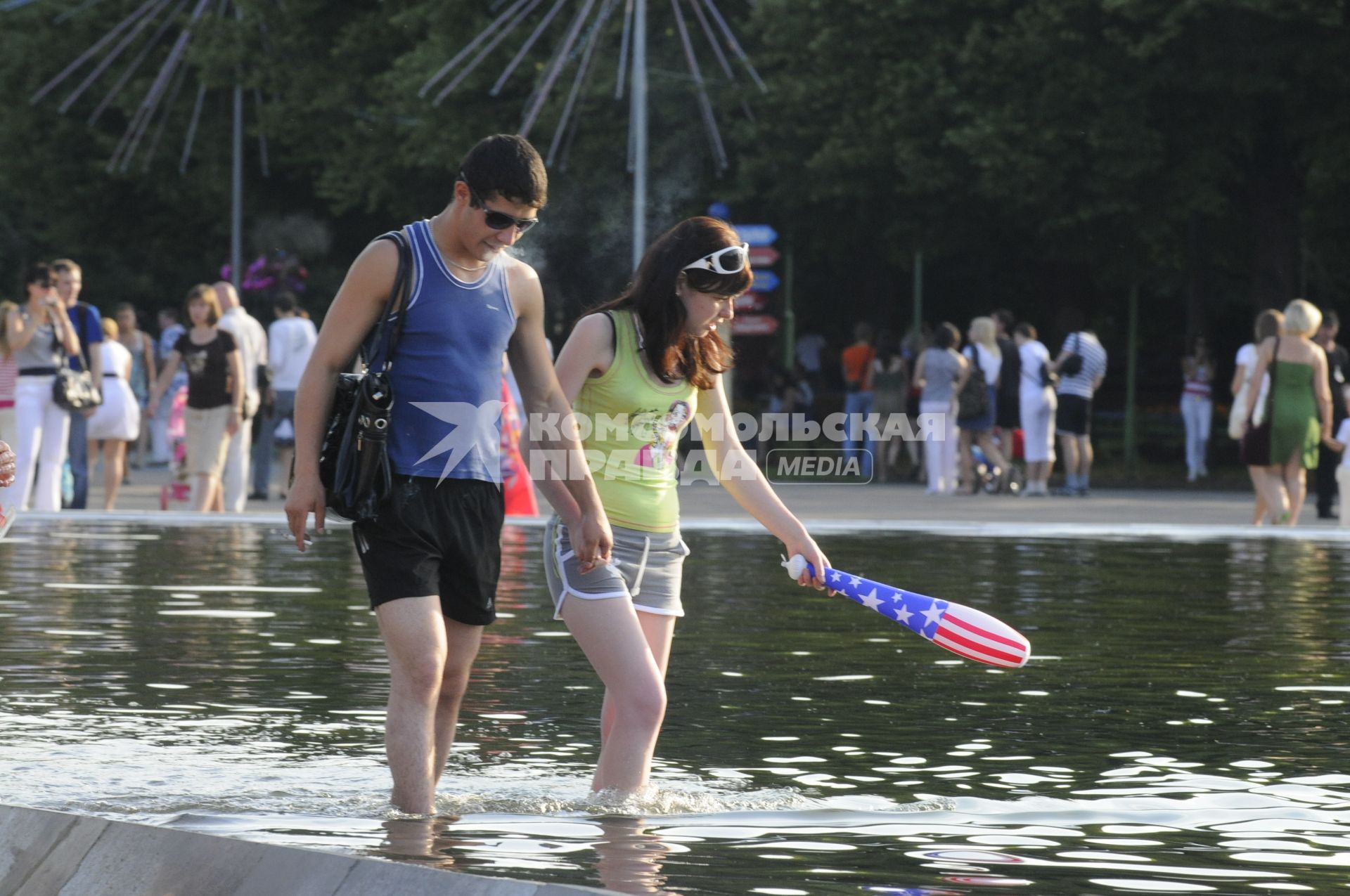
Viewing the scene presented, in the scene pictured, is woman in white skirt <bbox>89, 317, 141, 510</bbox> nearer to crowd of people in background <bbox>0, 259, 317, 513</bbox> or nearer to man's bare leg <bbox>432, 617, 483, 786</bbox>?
crowd of people in background <bbox>0, 259, 317, 513</bbox>

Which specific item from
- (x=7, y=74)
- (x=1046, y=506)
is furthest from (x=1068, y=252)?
(x=7, y=74)

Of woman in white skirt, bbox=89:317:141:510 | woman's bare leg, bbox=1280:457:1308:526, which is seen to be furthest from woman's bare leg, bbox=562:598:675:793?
woman's bare leg, bbox=1280:457:1308:526

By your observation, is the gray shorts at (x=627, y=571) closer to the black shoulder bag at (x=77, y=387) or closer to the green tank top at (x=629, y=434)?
the green tank top at (x=629, y=434)

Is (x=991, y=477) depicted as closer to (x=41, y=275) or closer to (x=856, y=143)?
(x=856, y=143)

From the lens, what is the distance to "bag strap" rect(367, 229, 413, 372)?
602 centimetres

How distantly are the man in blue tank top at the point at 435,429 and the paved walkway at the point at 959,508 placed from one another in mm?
13253

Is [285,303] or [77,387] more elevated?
[285,303]

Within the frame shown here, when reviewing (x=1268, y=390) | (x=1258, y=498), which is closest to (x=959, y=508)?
(x=1258, y=498)

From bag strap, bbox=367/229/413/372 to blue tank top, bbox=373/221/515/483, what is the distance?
0.02m

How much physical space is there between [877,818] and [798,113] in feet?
93.3

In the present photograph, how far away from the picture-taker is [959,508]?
23.3 meters

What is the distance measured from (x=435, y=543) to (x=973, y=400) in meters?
19.4

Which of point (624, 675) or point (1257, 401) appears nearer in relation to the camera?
point (624, 675)

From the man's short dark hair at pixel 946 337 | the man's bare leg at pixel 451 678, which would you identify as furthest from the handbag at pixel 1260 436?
the man's bare leg at pixel 451 678
